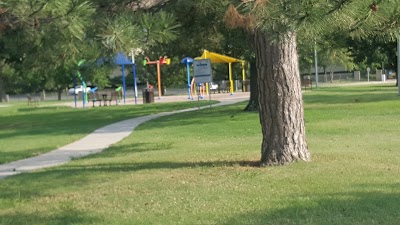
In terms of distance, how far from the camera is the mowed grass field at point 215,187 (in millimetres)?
6605

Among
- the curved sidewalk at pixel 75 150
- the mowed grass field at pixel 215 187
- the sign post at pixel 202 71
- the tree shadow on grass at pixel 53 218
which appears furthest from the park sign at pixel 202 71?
the tree shadow on grass at pixel 53 218

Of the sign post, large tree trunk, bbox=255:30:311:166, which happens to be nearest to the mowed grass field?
large tree trunk, bbox=255:30:311:166

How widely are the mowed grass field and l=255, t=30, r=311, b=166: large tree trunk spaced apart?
0.98 feet

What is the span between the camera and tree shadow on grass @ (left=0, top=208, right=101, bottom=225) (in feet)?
22.4

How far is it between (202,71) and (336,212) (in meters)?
19.2

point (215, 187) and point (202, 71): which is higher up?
point (202, 71)

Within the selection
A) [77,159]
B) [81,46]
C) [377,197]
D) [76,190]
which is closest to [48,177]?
[76,190]

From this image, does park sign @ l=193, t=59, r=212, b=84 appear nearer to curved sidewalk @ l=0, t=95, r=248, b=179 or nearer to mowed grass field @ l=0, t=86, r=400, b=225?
curved sidewalk @ l=0, t=95, r=248, b=179

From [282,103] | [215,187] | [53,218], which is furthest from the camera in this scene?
[282,103]

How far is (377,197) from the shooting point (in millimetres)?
7000

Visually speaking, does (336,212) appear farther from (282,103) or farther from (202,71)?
(202,71)

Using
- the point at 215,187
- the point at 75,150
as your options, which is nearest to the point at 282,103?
the point at 215,187

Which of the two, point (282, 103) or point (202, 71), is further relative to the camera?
point (202, 71)

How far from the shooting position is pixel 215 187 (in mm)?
8125
